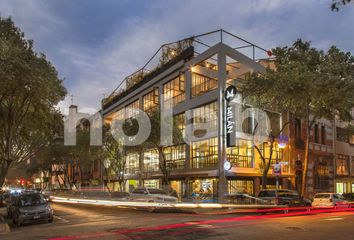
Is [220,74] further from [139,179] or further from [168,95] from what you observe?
[139,179]

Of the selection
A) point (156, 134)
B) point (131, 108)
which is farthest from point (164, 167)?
point (131, 108)

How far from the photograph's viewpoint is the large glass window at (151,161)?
52459mm

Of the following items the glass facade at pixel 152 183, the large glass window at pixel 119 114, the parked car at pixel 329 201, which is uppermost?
the large glass window at pixel 119 114

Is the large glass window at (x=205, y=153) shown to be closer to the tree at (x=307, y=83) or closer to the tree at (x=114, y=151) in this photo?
the tree at (x=307, y=83)

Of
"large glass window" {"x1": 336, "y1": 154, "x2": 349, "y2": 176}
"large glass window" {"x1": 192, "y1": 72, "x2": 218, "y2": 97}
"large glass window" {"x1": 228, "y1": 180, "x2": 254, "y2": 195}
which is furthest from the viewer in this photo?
"large glass window" {"x1": 336, "y1": 154, "x2": 349, "y2": 176}

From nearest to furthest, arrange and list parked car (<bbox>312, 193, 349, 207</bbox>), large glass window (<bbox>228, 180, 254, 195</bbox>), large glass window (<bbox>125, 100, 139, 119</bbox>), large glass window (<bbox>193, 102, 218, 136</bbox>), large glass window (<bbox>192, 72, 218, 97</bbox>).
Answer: parked car (<bbox>312, 193, 349, 207</bbox>) < large glass window (<bbox>193, 102, 218, 136</bbox>) < large glass window (<bbox>228, 180, 254, 195</bbox>) < large glass window (<bbox>192, 72, 218, 97</bbox>) < large glass window (<bbox>125, 100, 139, 119</bbox>)

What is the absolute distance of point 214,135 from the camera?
136ft

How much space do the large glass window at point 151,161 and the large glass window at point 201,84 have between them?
9.96 meters

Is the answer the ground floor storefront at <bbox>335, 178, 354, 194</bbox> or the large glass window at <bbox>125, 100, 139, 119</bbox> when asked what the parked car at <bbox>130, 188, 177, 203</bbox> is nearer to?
the large glass window at <bbox>125, 100, 139, 119</bbox>

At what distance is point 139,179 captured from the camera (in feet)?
185

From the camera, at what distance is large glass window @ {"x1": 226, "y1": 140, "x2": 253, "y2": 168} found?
41438mm

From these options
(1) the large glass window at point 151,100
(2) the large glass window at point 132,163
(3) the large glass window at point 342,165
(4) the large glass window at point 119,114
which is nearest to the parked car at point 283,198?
(1) the large glass window at point 151,100

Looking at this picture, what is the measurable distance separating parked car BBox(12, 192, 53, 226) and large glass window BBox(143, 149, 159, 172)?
86.2 ft

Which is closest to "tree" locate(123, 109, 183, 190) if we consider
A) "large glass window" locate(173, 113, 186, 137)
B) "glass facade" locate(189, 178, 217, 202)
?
"large glass window" locate(173, 113, 186, 137)
